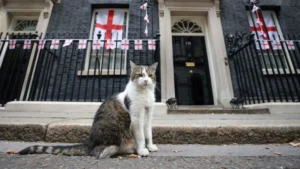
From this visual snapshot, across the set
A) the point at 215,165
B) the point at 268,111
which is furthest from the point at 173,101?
the point at 215,165

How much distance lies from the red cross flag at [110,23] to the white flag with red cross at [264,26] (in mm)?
5452

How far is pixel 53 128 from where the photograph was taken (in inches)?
91.5

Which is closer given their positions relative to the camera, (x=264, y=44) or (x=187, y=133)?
(x=187, y=133)

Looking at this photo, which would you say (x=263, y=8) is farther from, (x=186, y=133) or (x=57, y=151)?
(x=57, y=151)

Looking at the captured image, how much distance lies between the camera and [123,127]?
179 centimetres

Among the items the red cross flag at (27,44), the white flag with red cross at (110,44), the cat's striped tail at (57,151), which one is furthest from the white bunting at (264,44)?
the red cross flag at (27,44)

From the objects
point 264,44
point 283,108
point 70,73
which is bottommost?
point 283,108

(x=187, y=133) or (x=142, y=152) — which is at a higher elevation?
(x=187, y=133)

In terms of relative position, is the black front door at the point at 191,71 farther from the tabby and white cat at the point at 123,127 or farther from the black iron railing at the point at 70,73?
the tabby and white cat at the point at 123,127

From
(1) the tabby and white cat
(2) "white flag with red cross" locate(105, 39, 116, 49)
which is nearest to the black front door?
(2) "white flag with red cross" locate(105, 39, 116, 49)

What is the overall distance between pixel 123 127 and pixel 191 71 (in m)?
5.56

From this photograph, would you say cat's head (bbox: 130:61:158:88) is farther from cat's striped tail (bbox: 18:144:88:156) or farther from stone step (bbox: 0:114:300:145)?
cat's striped tail (bbox: 18:144:88:156)

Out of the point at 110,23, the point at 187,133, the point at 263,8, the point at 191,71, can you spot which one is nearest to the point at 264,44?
the point at 191,71

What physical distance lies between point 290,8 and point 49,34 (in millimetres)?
10310
